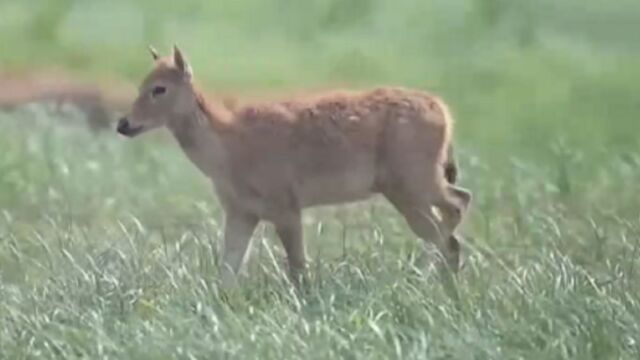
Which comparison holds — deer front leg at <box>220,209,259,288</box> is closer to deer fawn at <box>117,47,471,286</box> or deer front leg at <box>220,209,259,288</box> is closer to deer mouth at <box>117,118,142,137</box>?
deer fawn at <box>117,47,471,286</box>

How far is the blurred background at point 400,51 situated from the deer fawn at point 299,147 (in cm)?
184

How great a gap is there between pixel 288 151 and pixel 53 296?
4.05ft

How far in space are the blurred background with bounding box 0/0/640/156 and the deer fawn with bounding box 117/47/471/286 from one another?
184 centimetres

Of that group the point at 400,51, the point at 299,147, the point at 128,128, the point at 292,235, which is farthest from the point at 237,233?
the point at 400,51

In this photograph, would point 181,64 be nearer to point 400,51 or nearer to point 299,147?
point 299,147

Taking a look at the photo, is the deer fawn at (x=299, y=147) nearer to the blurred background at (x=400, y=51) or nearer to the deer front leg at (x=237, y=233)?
the deer front leg at (x=237, y=233)

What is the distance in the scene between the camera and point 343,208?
9781 millimetres

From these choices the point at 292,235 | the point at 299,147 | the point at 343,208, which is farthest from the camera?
the point at 343,208

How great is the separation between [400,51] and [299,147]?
2.25 metres

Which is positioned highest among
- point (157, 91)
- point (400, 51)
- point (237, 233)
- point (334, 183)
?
point (157, 91)

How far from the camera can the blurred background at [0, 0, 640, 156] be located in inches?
415

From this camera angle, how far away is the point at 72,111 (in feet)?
35.6


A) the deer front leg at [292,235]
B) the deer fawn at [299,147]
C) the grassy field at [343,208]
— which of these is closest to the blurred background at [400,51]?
the grassy field at [343,208]

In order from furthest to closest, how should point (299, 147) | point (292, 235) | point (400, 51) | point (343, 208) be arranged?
point (400, 51)
point (343, 208)
point (299, 147)
point (292, 235)
